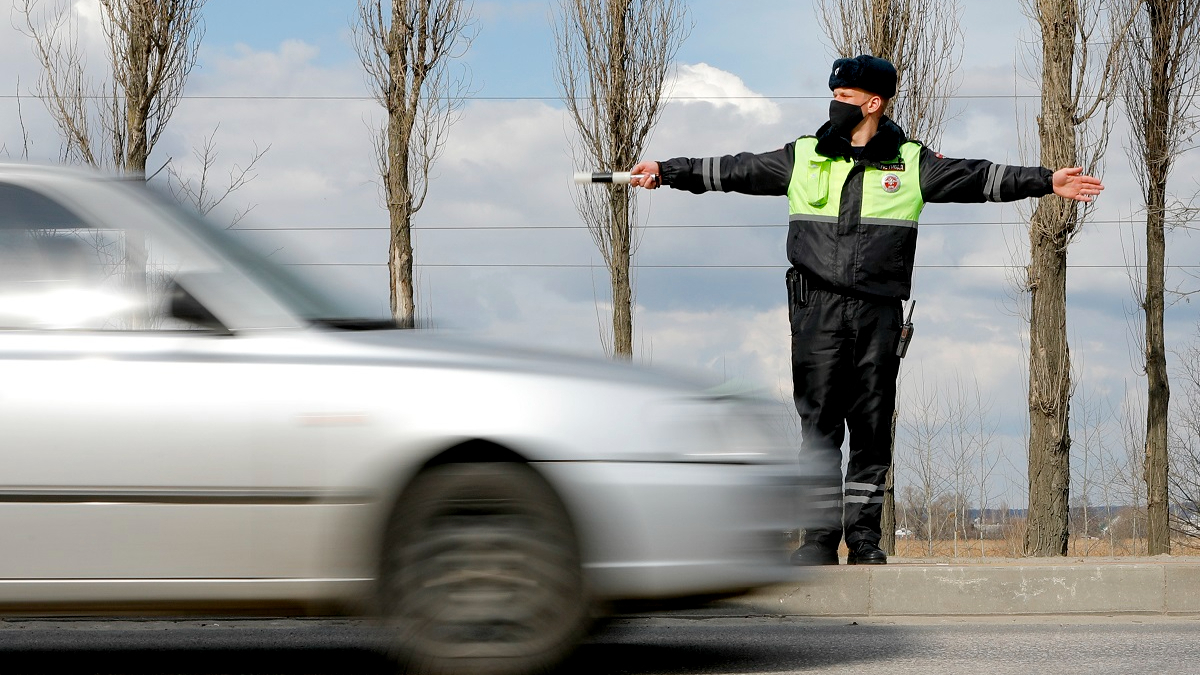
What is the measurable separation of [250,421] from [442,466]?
0.59 m

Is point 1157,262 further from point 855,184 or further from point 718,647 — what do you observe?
point 718,647

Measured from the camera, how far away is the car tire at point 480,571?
438cm

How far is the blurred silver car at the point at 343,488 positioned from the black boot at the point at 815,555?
2581mm

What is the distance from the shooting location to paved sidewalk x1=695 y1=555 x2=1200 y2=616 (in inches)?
273

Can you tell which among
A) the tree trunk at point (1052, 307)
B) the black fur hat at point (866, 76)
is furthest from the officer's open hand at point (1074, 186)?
the tree trunk at point (1052, 307)

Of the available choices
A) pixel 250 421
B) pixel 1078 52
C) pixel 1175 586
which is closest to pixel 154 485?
pixel 250 421

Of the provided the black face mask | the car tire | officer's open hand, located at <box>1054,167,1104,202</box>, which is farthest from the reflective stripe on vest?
the car tire

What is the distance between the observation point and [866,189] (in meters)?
7.04

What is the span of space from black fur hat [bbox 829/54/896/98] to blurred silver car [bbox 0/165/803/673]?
10.6 ft

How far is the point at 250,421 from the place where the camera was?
4.39 metres

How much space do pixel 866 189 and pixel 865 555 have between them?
1.81m

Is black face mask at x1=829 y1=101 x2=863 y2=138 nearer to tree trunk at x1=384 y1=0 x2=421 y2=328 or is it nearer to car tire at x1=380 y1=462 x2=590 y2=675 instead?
car tire at x1=380 y1=462 x2=590 y2=675

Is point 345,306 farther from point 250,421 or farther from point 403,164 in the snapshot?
point 403,164

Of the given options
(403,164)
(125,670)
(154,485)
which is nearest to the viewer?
(154,485)
